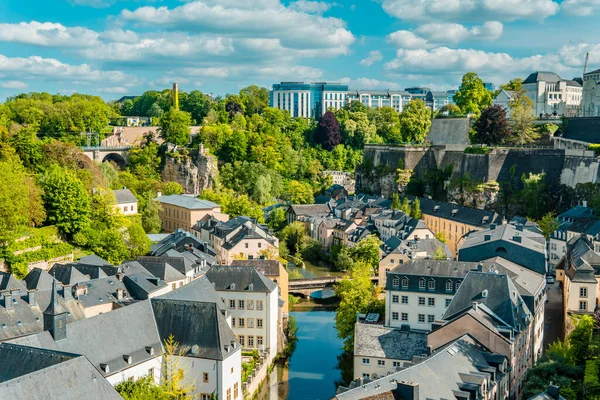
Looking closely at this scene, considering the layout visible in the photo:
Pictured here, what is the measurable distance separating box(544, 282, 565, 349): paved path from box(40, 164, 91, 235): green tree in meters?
28.5

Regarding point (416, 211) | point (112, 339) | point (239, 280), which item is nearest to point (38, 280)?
point (239, 280)

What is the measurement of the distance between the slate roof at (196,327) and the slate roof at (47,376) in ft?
20.3

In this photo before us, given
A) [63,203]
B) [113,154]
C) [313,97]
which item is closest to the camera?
[63,203]

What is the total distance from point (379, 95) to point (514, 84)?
59.2 m

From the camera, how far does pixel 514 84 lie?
255ft

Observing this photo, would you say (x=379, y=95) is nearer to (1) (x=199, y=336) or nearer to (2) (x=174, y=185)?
(2) (x=174, y=185)

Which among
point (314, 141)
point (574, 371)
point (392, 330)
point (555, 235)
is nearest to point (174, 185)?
point (314, 141)

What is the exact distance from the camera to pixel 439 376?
65.1 ft

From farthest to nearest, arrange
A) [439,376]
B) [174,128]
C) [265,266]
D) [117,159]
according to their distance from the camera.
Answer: [174,128] → [117,159] → [265,266] → [439,376]

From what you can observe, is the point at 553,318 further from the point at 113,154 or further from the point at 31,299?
the point at 113,154

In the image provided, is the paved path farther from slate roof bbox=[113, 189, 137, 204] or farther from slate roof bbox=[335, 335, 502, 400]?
slate roof bbox=[113, 189, 137, 204]

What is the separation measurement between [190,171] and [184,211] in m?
12.1

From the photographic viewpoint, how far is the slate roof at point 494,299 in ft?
83.5

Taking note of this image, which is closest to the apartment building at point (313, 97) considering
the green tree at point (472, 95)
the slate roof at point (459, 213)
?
the green tree at point (472, 95)
